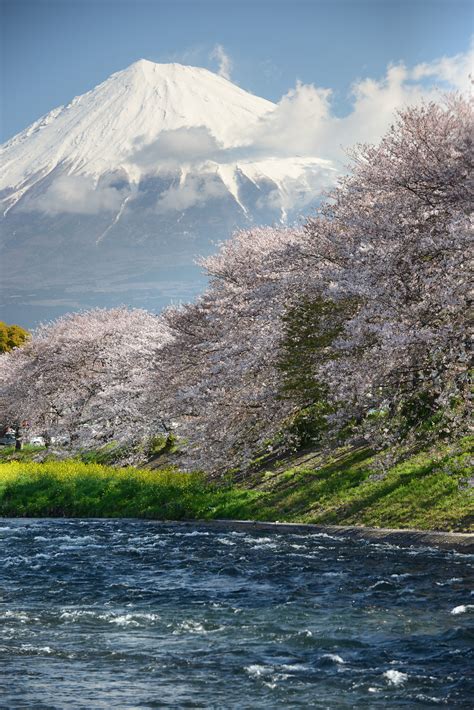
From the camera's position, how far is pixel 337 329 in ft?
95.1

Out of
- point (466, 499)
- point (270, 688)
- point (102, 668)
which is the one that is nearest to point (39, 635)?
point (102, 668)

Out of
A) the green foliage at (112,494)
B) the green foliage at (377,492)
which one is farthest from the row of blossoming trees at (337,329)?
the green foliage at (112,494)

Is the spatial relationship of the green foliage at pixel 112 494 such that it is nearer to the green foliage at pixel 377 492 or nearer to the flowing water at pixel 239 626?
the green foliage at pixel 377 492

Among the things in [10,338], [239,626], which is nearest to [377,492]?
[239,626]

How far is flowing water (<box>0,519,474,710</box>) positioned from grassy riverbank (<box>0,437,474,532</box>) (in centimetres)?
227

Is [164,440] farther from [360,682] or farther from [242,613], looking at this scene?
[360,682]

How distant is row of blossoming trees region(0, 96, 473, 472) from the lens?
2106 cm

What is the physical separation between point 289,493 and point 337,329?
19.9 feet

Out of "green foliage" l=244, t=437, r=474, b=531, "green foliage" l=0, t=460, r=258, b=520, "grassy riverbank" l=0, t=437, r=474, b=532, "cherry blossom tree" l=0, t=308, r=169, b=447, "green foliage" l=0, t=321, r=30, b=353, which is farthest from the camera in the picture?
"green foliage" l=0, t=321, r=30, b=353

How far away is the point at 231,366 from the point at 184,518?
5887 millimetres

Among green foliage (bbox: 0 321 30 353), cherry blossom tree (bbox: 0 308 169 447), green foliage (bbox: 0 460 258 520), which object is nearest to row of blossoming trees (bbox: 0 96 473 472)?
cherry blossom tree (bbox: 0 308 169 447)

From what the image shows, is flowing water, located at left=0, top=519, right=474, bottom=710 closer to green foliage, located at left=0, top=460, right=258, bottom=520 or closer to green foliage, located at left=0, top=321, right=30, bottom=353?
green foliage, located at left=0, top=460, right=258, bottom=520

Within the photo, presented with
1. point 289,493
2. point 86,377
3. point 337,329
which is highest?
point 86,377

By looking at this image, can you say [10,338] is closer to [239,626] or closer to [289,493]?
[289,493]
